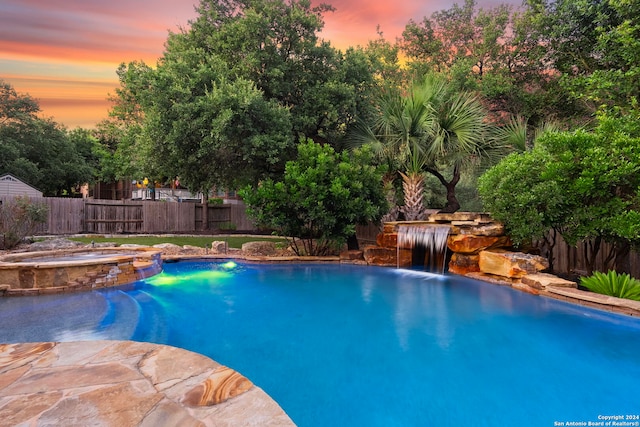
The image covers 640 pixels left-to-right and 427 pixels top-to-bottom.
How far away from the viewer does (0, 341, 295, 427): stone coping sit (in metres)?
1.83

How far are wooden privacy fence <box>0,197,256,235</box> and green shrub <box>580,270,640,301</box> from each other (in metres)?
16.0

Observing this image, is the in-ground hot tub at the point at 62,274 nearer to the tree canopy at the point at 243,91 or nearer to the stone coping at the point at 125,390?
the stone coping at the point at 125,390

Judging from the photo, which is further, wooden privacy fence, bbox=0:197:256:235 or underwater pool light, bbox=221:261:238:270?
wooden privacy fence, bbox=0:197:256:235

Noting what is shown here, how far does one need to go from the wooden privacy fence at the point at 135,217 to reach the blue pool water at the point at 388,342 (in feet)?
35.7

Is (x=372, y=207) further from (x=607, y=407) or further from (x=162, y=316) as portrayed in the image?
(x=607, y=407)

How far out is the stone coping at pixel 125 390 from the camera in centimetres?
183

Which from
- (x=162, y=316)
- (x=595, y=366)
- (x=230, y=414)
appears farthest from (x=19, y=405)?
(x=595, y=366)

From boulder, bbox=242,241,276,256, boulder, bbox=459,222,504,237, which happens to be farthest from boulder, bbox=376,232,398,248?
boulder, bbox=242,241,276,256

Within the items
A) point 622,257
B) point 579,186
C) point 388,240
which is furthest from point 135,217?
point 622,257

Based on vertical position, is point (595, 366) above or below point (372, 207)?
below

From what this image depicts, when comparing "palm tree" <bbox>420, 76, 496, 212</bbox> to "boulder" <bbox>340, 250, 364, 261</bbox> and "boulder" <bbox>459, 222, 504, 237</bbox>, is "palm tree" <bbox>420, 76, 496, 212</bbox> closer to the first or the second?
"boulder" <bbox>459, 222, 504, 237</bbox>

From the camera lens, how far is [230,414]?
1.86 meters

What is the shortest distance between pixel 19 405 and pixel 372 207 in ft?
29.0

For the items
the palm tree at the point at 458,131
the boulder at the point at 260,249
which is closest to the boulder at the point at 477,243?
the palm tree at the point at 458,131
